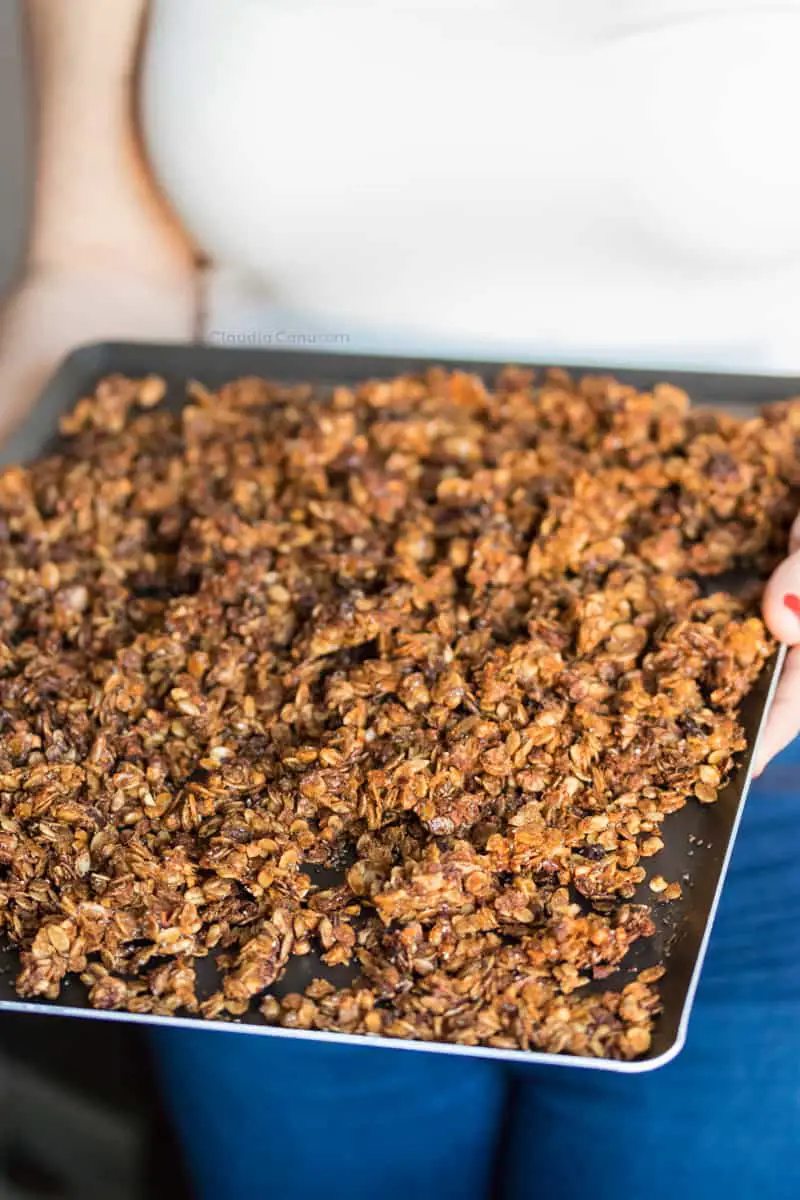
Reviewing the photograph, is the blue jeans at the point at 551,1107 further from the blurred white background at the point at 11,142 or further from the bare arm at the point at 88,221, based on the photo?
the blurred white background at the point at 11,142

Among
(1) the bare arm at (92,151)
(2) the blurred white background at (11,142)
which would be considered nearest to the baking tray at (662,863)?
(1) the bare arm at (92,151)

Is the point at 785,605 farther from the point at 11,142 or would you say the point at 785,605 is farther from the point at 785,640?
the point at 11,142

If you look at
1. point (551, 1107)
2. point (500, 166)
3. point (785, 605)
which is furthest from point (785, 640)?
point (500, 166)

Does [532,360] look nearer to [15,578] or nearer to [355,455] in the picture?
[355,455]

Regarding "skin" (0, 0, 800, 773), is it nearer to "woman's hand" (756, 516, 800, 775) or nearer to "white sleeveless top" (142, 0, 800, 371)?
"white sleeveless top" (142, 0, 800, 371)

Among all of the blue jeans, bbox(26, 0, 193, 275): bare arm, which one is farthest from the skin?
the blue jeans

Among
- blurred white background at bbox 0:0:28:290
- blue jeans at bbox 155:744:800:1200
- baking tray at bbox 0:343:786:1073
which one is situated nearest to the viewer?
baking tray at bbox 0:343:786:1073

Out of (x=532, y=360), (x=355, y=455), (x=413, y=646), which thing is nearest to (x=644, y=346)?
(x=532, y=360)

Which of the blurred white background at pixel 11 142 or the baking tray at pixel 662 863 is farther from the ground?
the blurred white background at pixel 11 142
